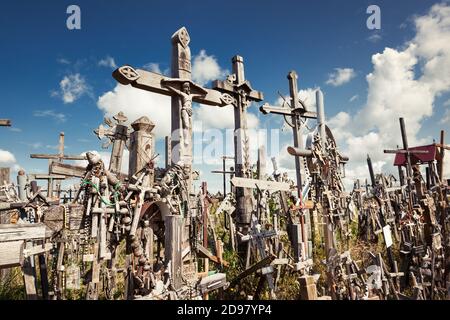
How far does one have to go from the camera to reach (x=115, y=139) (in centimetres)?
723

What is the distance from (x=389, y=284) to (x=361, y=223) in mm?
5749

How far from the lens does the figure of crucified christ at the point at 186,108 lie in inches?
263

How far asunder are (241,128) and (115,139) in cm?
336

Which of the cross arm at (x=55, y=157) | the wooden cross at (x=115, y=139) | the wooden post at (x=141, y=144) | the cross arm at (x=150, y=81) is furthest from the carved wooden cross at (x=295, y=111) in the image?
the cross arm at (x=55, y=157)

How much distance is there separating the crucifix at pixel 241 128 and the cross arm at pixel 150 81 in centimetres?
94

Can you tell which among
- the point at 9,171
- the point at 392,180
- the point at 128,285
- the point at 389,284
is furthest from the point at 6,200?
the point at 392,180

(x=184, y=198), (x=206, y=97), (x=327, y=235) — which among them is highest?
(x=206, y=97)

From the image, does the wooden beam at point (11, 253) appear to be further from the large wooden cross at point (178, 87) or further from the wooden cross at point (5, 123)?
the wooden cross at point (5, 123)

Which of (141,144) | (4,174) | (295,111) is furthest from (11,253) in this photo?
(295,111)

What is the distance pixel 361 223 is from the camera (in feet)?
36.4

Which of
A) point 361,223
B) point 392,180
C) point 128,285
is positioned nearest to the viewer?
point 128,285
